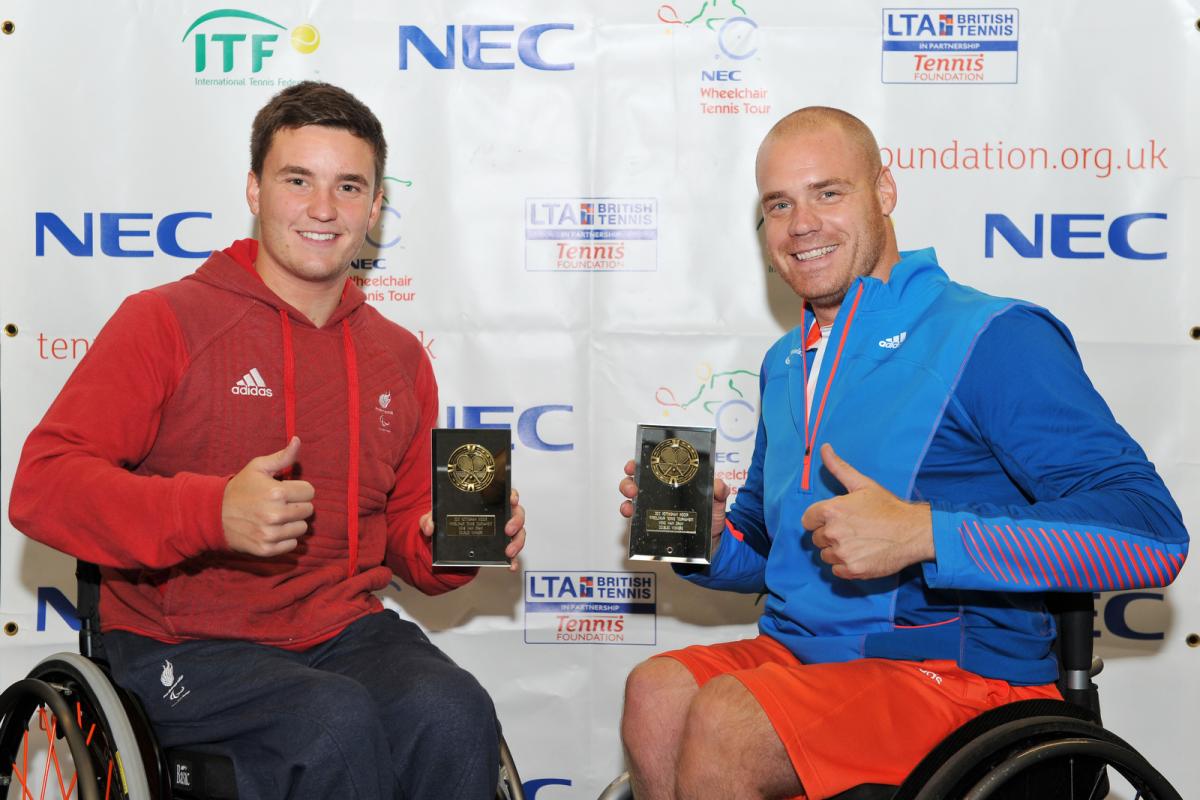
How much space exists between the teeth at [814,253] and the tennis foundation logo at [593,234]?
0.74 meters

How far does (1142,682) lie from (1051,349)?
1.44 m

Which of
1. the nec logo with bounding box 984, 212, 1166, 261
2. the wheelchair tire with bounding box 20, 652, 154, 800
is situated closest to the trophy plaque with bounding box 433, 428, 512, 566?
the wheelchair tire with bounding box 20, 652, 154, 800

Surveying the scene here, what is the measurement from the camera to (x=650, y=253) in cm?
277

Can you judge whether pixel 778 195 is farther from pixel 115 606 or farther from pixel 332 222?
pixel 115 606

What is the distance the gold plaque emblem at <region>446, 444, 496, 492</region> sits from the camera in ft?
6.34

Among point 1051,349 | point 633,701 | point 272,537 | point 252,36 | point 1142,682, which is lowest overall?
point 1142,682

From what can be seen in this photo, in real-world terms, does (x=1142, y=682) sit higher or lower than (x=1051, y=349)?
lower

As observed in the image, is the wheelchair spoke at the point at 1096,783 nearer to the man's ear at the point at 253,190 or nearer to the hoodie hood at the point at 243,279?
the hoodie hood at the point at 243,279

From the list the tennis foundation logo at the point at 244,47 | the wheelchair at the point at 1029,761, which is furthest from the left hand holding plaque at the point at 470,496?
the tennis foundation logo at the point at 244,47

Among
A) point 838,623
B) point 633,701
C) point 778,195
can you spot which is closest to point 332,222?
point 778,195

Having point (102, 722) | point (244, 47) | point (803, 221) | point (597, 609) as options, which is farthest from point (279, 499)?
Result: point (244, 47)

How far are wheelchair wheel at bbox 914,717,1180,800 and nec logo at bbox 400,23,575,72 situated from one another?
1.91 meters

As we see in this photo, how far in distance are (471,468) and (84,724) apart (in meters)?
0.75

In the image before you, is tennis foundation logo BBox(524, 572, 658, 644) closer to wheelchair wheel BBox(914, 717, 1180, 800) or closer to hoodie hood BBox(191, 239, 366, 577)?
hoodie hood BBox(191, 239, 366, 577)
